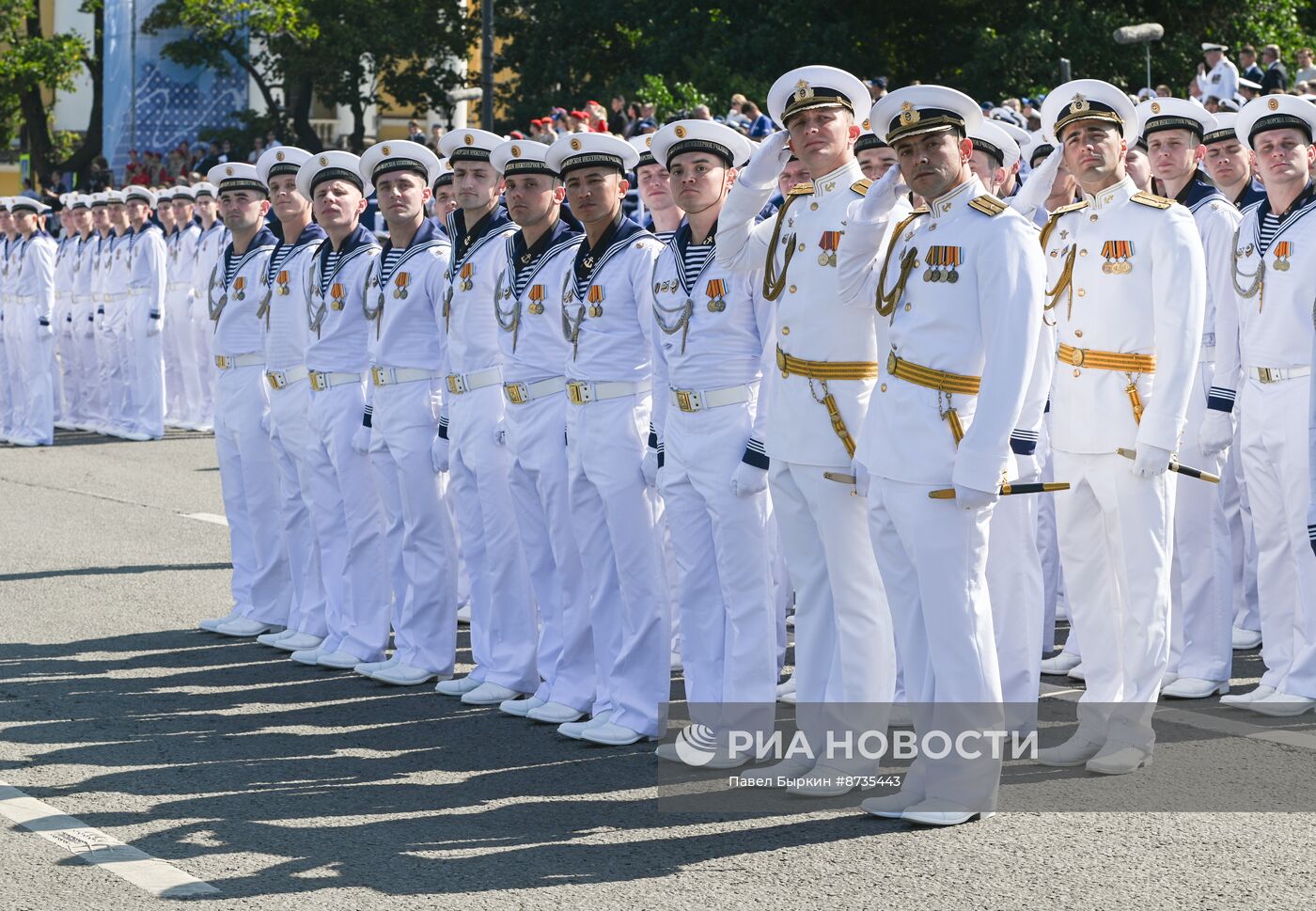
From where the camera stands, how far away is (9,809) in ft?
21.8

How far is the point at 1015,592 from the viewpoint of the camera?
7094 millimetres

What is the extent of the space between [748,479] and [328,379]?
313 centimetres

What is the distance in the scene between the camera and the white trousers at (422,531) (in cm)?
896

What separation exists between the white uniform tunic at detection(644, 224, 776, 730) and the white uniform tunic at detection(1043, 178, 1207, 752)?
1167 millimetres

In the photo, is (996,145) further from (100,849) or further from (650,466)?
(100,849)

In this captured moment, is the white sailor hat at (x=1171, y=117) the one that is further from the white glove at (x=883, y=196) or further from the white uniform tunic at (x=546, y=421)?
the white uniform tunic at (x=546, y=421)

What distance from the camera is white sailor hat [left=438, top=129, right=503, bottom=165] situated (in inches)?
339

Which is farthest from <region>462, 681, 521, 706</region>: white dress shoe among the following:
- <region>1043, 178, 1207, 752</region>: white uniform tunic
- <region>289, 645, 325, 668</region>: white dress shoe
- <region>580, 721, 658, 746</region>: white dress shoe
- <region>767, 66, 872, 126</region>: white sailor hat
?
<region>767, 66, 872, 126</region>: white sailor hat

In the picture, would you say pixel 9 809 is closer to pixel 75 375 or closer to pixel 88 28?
pixel 75 375

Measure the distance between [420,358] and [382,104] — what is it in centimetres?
3606

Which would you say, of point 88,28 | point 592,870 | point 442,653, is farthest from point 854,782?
point 88,28

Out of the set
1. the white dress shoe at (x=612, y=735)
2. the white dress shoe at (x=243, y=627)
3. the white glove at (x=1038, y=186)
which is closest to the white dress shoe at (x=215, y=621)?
the white dress shoe at (x=243, y=627)

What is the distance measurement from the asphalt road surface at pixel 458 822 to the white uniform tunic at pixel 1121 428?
40cm

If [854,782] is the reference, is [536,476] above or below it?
above
